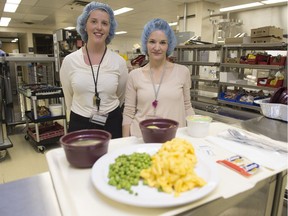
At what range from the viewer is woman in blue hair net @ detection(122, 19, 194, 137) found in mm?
1472

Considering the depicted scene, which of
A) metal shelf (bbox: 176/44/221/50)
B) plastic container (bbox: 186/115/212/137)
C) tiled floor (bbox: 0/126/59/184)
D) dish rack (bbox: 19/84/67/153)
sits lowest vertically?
tiled floor (bbox: 0/126/59/184)

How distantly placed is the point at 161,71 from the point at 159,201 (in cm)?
108

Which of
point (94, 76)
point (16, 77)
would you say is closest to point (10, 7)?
point (16, 77)

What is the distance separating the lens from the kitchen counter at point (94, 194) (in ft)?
1.99

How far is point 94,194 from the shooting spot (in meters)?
0.65

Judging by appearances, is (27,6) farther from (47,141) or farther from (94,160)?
(94,160)

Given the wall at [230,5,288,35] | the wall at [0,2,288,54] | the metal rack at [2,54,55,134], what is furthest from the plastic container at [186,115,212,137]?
the wall at [230,5,288,35]

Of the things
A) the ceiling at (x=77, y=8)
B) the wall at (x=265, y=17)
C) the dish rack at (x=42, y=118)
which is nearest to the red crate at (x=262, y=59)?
the dish rack at (x=42, y=118)

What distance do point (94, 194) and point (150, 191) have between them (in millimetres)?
158

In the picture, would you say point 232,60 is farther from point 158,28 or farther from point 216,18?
point 216,18

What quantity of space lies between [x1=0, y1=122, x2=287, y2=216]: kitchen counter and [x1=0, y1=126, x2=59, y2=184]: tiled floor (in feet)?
6.46

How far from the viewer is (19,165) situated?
2.91 metres

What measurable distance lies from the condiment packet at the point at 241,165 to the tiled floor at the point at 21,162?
8.19ft

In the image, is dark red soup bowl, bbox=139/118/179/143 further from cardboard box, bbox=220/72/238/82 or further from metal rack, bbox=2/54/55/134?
metal rack, bbox=2/54/55/134
